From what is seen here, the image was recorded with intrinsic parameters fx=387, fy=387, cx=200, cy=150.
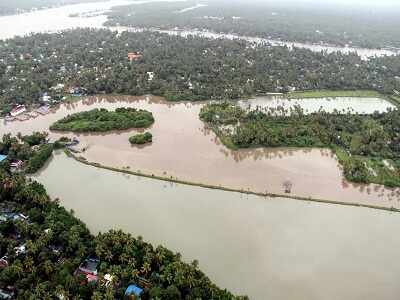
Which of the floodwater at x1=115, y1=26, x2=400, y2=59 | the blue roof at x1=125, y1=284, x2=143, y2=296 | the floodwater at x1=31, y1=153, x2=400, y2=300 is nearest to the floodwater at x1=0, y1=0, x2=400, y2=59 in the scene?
the floodwater at x1=115, y1=26, x2=400, y2=59

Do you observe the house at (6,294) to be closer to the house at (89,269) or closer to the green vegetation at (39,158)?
the house at (89,269)

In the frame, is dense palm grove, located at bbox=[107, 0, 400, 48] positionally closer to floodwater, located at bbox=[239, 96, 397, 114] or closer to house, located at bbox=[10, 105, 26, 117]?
floodwater, located at bbox=[239, 96, 397, 114]

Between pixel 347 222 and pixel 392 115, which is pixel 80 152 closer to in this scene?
pixel 347 222

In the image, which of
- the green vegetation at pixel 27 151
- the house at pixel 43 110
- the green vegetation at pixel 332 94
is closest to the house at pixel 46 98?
the house at pixel 43 110

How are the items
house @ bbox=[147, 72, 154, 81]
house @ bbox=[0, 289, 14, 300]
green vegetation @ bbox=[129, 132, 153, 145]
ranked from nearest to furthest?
1. house @ bbox=[0, 289, 14, 300]
2. green vegetation @ bbox=[129, 132, 153, 145]
3. house @ bbox=[147, 72, 154, 81]

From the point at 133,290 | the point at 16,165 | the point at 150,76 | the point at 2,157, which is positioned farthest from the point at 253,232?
the point at 150,76

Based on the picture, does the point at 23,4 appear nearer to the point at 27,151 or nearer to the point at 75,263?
the point at 27,151
